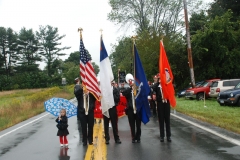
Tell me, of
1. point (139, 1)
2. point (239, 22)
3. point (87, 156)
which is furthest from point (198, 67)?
→ point (87, 156)

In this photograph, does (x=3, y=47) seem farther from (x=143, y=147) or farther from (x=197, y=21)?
(x=143, y=147)

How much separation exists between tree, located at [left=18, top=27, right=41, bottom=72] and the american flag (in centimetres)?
7598

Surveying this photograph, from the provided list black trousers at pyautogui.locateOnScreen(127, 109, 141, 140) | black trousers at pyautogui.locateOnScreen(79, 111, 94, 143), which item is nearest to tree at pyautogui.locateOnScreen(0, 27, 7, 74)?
black trousers at pyautogui.locateOnScreen(79, 111, 94, 143)

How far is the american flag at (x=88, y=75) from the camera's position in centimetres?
966

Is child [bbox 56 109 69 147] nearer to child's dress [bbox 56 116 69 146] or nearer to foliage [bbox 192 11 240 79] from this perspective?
child's dress [bbox 56 116 69 146]

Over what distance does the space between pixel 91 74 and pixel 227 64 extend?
28.0 meters

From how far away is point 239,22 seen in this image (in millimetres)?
36594

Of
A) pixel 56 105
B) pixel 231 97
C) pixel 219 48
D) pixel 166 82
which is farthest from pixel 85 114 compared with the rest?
pixel 219 48

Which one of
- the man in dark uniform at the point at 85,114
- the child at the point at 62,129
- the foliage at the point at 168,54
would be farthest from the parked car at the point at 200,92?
the child at the point at 62,129

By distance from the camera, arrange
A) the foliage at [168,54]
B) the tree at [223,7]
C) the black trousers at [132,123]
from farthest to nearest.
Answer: the tree at [223,7] < the foliage at [168,54] < the black trousers at [132,123]

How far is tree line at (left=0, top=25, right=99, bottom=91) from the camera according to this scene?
267 feet

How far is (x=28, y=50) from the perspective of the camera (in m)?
84.6

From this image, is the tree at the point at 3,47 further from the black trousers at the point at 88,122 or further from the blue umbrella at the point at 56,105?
the black trousers at the point at 88,122

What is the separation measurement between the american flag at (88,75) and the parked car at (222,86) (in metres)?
18.3
